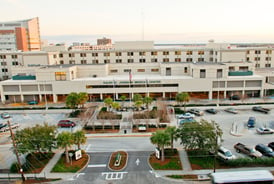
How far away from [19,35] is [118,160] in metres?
132

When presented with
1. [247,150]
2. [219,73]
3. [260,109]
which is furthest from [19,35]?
[247,150]

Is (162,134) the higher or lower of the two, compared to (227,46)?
lower

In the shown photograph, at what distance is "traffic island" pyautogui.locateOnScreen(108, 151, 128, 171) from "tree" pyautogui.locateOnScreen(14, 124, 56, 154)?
7.74 meters

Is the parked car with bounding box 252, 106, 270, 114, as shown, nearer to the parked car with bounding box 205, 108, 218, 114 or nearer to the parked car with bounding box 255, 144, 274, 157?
the parked car with bounding box 205, 108, 218, 114

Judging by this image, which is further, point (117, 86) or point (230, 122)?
point (117, 86)

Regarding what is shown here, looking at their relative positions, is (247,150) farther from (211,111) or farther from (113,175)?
(211,111)

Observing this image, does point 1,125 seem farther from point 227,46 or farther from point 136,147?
point 227,46

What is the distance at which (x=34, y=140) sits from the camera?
27.7 metres

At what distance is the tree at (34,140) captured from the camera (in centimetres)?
2730

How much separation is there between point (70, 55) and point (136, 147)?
182 ft

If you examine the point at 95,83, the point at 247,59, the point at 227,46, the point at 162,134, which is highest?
the point at 227,46

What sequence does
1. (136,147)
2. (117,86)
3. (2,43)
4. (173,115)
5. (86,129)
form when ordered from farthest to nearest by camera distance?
1. (2,43)
2. (117,86)
3. (173,115)
4. (86,129)
5. (136,147)

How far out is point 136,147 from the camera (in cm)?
3203

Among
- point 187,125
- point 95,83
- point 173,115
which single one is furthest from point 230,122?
point 95,83
